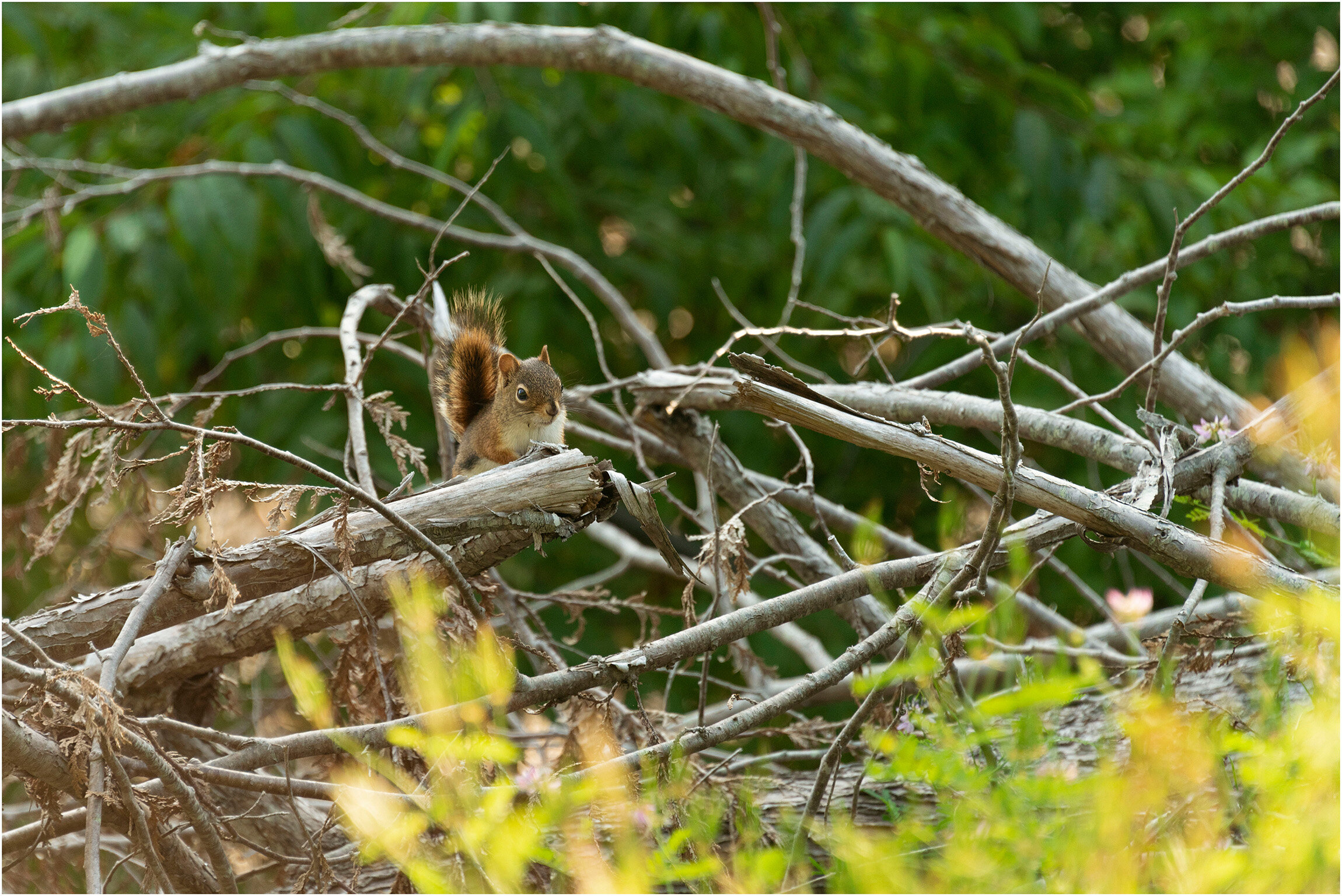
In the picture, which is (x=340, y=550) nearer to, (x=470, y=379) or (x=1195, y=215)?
(x=470, y=379)

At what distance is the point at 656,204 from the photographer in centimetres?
421

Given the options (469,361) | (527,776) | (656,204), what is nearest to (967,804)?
(527,776)

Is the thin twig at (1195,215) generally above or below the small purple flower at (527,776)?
above

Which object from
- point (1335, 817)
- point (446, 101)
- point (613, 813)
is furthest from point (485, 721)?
point (446, 101)

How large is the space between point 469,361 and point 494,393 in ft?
0.55

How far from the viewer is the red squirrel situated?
2518mm

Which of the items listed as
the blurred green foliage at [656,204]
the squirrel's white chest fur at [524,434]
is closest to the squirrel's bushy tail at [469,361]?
the squirrel's white chest fur at [524,434]

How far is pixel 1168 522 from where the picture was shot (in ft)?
5.05

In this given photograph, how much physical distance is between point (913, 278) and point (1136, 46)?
3326mm

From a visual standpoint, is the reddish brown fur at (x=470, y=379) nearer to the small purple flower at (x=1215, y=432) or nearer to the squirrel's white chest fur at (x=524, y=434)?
the squirrel's white chest fur at (x=524, y=434)

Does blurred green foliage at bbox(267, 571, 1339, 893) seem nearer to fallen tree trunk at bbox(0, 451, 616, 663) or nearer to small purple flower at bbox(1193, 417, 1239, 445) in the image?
fallen tree trunk at bbox(0, 451, 616, 663)

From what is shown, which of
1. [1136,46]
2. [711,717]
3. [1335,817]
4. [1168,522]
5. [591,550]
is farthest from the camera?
[1136,46]

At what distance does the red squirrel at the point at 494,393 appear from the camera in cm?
252

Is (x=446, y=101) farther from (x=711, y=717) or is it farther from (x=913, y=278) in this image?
(x=711, y=717)
